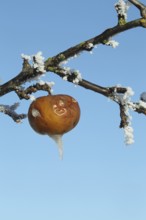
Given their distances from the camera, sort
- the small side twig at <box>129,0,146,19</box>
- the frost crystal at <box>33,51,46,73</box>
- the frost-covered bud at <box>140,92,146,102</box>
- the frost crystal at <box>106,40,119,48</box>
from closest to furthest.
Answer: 1. the small side twig at <box>129,0,146,19</box>
2. the frost crystal at <box>106,40,119,48</box>
3. the frost crystal at <box>33,51,46,73</box>
4. the frost-covered bud at <box>140,92,146,102</box>

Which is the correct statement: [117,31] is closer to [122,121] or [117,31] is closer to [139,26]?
[139,26]

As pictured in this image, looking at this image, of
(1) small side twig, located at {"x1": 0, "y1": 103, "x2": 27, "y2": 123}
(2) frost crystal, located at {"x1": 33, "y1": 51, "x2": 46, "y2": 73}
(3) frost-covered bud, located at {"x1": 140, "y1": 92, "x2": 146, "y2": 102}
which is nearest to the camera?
(2) frost crystal, located at {"x1": 33, "y1": 51, "x2": 46, "y2": 73}

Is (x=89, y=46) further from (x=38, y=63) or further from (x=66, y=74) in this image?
(x=38, y=63)

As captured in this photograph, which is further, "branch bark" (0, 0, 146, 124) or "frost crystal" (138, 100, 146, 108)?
"frost crystal" (138, 100, 146, 108)

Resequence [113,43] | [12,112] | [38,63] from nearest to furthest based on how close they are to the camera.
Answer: [113,43]
[38,63]
[12,112]

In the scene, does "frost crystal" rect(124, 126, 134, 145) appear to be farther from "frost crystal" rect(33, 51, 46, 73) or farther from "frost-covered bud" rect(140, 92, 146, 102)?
"frost crystal" rect(33, 51, 46, 73)

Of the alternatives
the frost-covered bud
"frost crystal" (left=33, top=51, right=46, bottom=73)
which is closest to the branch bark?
"frost crystal" (left=33, top=51, right=46, bottom=73)

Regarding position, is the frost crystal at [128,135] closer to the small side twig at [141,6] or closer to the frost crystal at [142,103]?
the frost crystal at [142,103]

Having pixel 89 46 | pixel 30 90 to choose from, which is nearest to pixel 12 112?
pixel 30 90

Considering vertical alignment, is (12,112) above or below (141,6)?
below

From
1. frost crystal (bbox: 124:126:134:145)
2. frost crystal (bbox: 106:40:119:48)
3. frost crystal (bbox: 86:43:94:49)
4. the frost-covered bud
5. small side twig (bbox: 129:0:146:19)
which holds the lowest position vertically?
frost crystal (bbox: 124:126:134:145)

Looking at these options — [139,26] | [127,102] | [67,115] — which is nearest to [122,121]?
[127,102]
